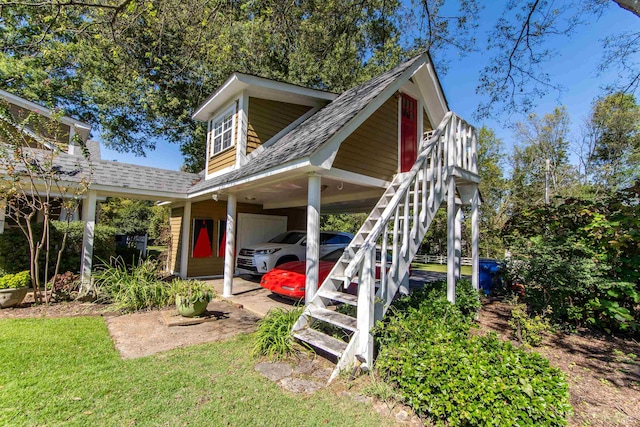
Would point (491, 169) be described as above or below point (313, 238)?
above

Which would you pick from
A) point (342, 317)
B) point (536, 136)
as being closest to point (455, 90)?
point (342, 317)

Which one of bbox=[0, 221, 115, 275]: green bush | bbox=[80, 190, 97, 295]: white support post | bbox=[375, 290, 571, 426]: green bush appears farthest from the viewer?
bbox=[0, 221, 115, 275]: green bush

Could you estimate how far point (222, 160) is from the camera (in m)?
8.70

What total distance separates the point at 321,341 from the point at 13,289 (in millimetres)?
6536

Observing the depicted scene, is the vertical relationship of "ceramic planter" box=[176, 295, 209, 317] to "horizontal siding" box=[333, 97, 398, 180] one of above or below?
below

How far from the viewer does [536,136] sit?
26.6 metres

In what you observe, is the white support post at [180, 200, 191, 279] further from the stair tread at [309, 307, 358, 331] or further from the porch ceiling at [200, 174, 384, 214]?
the stair tread at [309, 307, 358, 331]

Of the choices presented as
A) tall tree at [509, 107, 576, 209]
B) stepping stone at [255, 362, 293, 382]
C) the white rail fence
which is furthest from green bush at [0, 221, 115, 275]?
tall tree at [509, 107, 576, 209]

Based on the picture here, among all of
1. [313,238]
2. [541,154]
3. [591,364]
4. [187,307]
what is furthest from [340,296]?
[541,154]

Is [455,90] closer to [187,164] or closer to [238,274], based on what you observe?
[238,274]

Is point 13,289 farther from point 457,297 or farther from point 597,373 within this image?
point 597,373

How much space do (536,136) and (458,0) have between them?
85.5ft

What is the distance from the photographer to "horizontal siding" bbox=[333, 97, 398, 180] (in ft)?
19.3

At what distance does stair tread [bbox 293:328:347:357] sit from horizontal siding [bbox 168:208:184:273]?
8.09m
